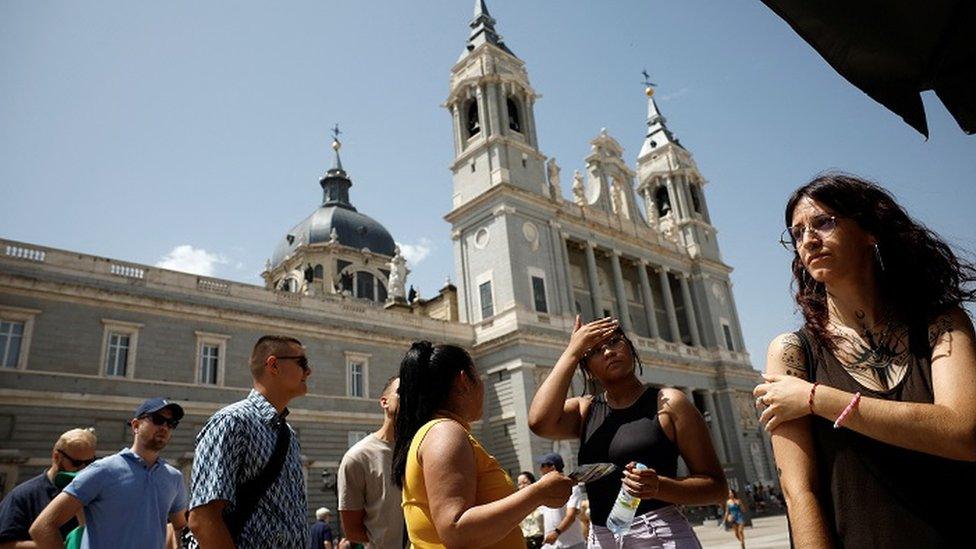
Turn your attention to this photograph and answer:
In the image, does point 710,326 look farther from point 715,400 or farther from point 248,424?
point 248,424

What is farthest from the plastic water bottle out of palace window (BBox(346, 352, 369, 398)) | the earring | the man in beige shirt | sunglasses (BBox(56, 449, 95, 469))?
palace window (BBox(346, 352, 369, 398))

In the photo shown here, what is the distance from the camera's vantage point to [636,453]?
118 inches

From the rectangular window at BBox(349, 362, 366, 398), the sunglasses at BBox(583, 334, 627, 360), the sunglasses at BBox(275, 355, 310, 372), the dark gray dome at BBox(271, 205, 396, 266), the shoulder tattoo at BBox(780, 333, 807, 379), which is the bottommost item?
the shoulder tattoo at BBox(780, 333, 807, 379)

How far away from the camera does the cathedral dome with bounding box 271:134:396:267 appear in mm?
51188

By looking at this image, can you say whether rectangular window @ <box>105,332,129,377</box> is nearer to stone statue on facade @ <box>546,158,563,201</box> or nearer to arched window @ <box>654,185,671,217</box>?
stone statue on facade @ <box>546,158,563,201</box>

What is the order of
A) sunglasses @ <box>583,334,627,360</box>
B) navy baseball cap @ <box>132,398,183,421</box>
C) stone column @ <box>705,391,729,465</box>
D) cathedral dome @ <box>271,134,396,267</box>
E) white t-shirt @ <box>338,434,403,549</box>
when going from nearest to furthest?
sunglasses @ <box>583,334,627,360</box> < white t-shirt @ <box>338,434,403,549</box> < navy baseball cap @ <box>132,398,183,421</box> < stone column @ <box>705,391,729,465</box> < cathedral dome @ <box>271,134,396,267</box>

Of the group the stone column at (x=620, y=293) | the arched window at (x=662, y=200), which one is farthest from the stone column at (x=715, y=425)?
the arched window at (x=662, y=200)

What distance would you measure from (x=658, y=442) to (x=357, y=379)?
21881 mm

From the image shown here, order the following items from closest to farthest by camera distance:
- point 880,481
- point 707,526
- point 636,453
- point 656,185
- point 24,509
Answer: point 880,481 → point 636,453 → point 24,509 → point 707,526 → point 656,185

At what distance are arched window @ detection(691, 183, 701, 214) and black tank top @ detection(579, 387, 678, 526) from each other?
41386mm

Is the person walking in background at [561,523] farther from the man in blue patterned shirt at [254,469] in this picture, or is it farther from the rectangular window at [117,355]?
the rectangular window at [117,355]

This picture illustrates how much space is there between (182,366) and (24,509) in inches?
655

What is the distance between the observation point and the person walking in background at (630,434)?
2918 millimetres

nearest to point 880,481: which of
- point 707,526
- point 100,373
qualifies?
point 100,373
